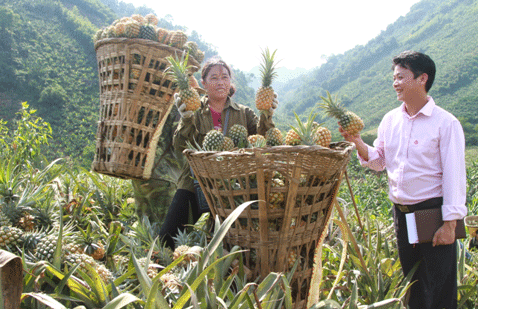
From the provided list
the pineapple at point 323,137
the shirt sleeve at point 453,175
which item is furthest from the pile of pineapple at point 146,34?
the shirt sleeve at point 453,175

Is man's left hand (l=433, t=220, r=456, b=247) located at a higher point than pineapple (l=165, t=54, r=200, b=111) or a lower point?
lower

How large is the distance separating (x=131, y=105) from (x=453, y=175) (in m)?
2.30

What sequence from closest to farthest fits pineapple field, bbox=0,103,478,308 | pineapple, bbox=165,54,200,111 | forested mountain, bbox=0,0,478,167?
pineapple field, bbox=0,103,478,308
pineapple, bbox=165,54,200,111
forested mountain, bbox=0,0,478,167

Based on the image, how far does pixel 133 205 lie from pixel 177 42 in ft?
5.96

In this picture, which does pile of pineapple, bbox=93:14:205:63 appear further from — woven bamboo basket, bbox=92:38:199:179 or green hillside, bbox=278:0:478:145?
green hillside, bbox=278:0:478:145

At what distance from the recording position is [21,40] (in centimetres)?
2972

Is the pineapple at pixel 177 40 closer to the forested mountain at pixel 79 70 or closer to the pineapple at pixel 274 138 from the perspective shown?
the pineapple at pixel 274 138

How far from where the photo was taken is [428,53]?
46.2m

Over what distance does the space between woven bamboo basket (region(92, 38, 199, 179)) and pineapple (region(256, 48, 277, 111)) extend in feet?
2.85

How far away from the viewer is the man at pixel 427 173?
6.79 feet

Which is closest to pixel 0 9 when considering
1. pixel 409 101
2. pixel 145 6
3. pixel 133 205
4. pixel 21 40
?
pixel 21 40

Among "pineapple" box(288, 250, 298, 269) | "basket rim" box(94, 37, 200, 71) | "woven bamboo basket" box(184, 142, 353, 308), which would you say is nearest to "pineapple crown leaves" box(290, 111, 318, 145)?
"woven bamboo basket" box(184, 142, 353, 308)

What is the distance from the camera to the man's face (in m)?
2.24

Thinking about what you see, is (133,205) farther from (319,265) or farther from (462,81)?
(462,81)
